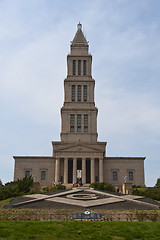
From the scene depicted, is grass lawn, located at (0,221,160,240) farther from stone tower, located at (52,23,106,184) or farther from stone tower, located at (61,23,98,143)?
stone tower, located at (61,23,98,143)

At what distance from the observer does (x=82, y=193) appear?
4006cm

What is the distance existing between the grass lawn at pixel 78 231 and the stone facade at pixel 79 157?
42452 millimetres

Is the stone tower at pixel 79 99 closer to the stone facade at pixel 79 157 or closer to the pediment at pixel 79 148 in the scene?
the stone facade at pixel 79 157

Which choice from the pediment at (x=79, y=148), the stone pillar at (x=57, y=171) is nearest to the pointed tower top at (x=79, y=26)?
the pediment at (x=79, y=148)

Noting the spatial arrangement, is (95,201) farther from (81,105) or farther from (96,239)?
(81,105)

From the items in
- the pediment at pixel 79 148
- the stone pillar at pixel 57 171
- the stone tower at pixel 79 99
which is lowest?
the stone pillar at pixel 57 171

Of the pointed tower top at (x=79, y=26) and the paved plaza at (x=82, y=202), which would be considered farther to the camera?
the pointed tower top at (x=79, y=26)

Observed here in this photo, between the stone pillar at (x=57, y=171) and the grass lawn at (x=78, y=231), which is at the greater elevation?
the stone pillar at (x=57, y=171)

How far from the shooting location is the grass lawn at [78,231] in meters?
15.1

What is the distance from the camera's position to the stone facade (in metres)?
64.1

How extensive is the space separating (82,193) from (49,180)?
86.4ft

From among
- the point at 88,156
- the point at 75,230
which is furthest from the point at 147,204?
the point at 88,156

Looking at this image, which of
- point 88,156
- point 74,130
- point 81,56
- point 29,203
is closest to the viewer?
point 29,203

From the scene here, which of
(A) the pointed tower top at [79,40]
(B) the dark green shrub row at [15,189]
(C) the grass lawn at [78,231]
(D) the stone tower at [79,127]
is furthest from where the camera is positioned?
(A) the pointed tower top at [79,40]
